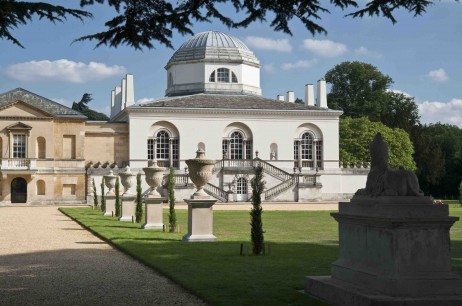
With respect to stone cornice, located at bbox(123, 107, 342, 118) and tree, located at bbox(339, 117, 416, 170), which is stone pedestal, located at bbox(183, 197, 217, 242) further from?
tree, located at bbox(339, 117, 416, 170)

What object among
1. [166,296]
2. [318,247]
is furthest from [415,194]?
[318,247]

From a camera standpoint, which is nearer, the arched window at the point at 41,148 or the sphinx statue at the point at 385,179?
the sphinx statue at the point at 385,179

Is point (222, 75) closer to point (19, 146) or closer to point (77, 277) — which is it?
point (19, 146)

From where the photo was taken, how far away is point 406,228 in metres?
7.95

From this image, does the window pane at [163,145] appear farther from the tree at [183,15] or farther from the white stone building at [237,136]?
the tree at [183,15]

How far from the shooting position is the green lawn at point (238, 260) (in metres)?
9.71

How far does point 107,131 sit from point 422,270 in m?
48.6

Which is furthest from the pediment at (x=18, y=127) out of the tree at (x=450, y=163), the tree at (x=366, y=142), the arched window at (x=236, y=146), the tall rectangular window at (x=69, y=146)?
the tree at (x=450, y=163)

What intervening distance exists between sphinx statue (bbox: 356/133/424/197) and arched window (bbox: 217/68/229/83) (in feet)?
174

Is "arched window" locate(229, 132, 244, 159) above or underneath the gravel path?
above

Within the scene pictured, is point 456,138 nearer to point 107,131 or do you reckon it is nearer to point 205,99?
point 205,99

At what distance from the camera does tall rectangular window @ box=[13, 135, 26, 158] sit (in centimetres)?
5134

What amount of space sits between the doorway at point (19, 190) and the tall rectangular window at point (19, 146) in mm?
1825

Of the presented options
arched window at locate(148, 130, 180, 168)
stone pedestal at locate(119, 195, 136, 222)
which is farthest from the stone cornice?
stone pedestal at locate(119, 195, 136, 222)
